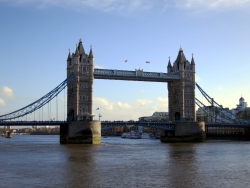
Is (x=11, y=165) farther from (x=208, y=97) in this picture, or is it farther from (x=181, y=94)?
(x=208, y=97)

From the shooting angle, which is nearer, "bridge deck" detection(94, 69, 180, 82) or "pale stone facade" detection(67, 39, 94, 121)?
"pale stone facade" detection(67, 39, 94, 121)

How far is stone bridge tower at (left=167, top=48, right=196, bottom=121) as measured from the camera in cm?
8769

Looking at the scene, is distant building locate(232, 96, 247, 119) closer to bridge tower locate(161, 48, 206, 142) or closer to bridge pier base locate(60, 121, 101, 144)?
bridge tower locate(161, 48, 206, 142)

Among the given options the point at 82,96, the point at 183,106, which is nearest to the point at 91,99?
the point at 82,96

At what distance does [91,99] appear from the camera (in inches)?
3039

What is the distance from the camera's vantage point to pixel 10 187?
25.5m

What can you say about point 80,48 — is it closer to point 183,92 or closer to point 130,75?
point 130,75

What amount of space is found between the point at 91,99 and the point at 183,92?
21391 millimetres

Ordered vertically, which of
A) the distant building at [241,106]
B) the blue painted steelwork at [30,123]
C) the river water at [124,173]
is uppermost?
the distant building at [241,106]

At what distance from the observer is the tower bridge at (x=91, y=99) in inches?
2933

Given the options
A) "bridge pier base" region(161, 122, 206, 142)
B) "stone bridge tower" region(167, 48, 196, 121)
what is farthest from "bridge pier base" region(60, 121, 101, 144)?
"stone bridge tower" region(167, 48, 196, 121)

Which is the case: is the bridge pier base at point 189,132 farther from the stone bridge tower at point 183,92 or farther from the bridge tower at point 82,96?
the bridge tower at point 82,96

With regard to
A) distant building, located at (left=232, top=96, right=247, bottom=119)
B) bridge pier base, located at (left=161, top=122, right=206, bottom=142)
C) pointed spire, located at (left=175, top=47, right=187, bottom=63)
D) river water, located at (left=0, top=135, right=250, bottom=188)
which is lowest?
river water, located at (left=0, top=135, right=250, bottom=188)

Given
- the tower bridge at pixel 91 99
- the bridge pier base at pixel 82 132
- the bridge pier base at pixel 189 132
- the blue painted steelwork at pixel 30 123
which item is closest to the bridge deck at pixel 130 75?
the tower bridge at pixel 91 99
